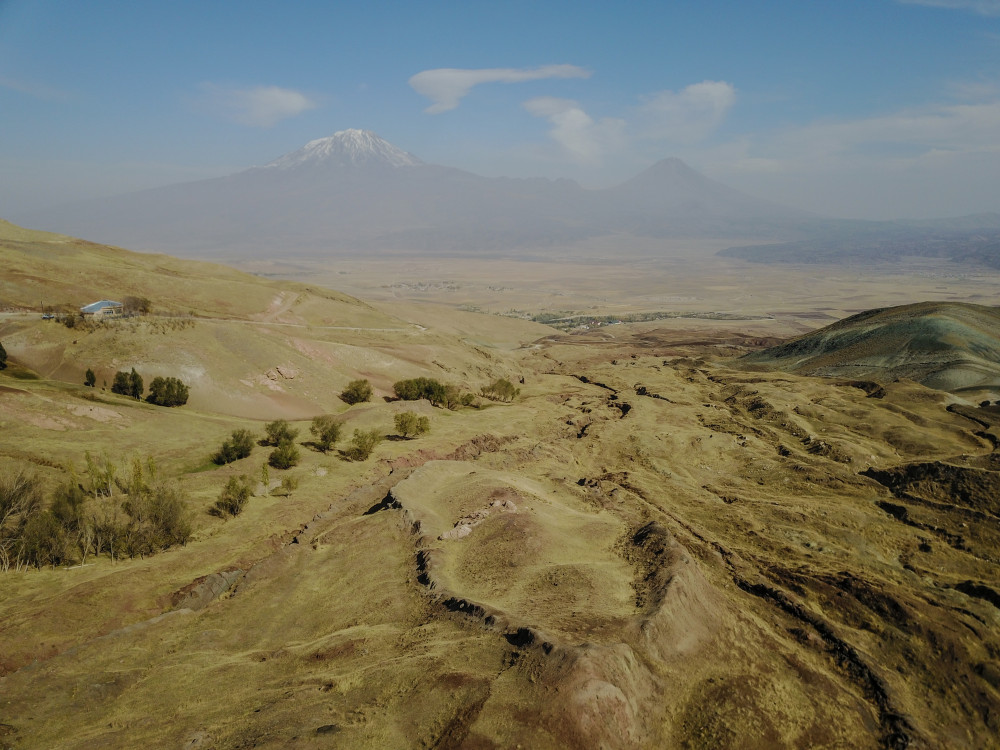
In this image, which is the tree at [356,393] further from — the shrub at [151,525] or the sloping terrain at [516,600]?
the shrub at [151,525]

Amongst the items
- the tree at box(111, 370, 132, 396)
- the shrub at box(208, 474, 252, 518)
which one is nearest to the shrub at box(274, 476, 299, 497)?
the shrub at box(208, 474, 252, 518)

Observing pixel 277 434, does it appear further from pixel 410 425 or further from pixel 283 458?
pixel 410 425

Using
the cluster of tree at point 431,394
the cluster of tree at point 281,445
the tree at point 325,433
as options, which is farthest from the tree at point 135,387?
the cluster of tree at point 431,394

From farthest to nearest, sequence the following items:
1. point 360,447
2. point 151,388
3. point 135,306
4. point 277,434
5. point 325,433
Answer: point 135,306 < point 151,388 < point 325,433 < point 277,434 < point 360,447

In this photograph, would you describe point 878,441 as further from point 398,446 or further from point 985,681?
point 398,446

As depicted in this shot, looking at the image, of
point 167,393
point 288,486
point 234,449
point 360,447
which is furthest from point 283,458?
point 167,393

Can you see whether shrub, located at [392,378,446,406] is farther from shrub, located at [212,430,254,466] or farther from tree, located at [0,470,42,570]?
tree, located at [0,470,42,570]
